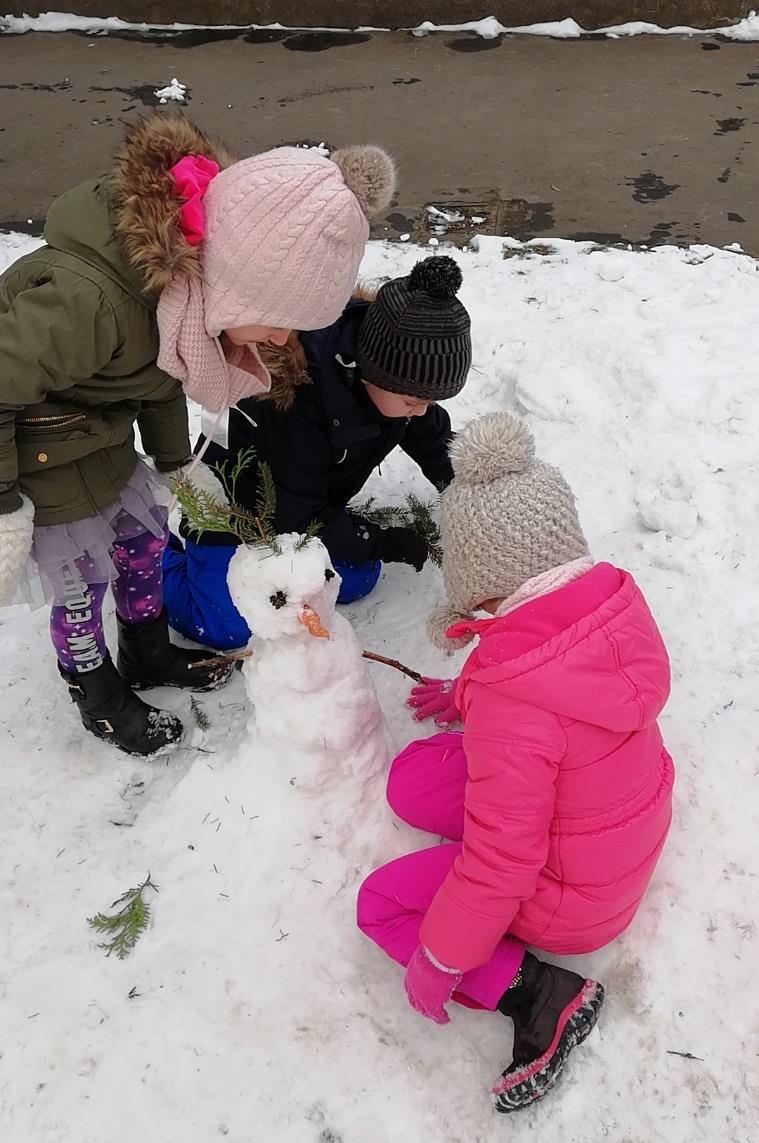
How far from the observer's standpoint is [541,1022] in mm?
1851

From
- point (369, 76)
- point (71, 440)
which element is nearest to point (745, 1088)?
point (71, 440)

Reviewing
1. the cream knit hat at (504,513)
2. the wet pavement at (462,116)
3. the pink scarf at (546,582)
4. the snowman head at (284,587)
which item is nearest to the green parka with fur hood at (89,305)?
the snowman head at (284,587)

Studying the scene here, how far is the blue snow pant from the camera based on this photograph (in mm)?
2807

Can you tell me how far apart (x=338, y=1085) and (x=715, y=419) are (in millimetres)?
2531

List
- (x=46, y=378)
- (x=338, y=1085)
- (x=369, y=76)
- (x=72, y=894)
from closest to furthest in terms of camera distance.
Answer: (x=46, y=378) < (x=338, y=1085) < (x=72, y=894) < (x=369, y=76)

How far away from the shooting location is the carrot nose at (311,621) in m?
2.07

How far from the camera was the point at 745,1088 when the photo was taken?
5.99 ft

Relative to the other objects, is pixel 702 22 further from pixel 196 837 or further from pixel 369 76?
pixel 196 837

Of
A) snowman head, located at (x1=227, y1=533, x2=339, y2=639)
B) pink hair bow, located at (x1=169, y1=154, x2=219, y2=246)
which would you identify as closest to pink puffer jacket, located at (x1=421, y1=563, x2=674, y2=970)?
Answer: snowman head, located at (x1=227, y1=533, x2=339, y2=639)

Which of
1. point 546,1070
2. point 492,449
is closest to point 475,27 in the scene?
point 492,449

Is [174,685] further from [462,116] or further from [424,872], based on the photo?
[462,116]

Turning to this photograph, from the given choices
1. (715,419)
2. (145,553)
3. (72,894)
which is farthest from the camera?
(715,419)

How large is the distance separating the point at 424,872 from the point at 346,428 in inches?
47.9

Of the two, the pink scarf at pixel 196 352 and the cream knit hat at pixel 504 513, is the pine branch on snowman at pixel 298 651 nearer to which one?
the pink scarf at pixel 196 352
